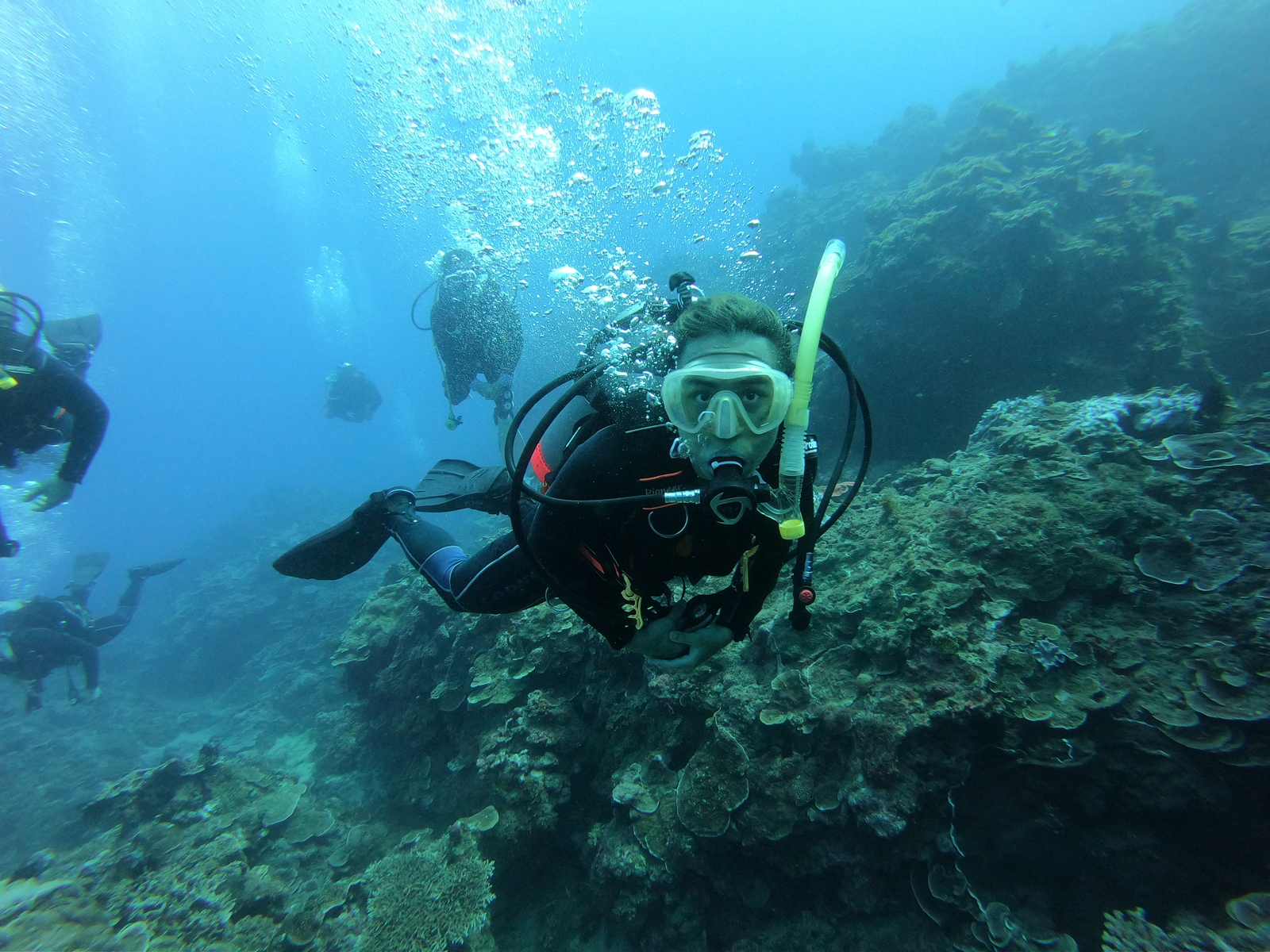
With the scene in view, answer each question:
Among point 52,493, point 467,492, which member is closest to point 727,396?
point 467,492

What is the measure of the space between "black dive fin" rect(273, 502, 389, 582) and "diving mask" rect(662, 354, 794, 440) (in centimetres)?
356

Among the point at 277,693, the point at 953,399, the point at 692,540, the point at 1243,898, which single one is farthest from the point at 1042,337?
the point at 277,693

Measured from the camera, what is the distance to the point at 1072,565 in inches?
162

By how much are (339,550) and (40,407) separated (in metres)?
5.04

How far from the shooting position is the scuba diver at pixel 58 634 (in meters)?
11.0

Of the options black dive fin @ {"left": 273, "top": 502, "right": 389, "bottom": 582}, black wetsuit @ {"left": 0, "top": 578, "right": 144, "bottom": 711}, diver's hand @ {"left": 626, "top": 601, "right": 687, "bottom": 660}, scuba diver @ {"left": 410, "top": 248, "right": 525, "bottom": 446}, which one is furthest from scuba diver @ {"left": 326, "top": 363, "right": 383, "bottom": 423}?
diver's hand @ {"left": 626, "top": 601, "right": 687, "bottom": 660}

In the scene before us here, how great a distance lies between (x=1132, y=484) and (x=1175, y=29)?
3025 centimetres

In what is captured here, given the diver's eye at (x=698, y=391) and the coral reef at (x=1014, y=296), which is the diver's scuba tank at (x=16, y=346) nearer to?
the diver's eye at (x=698, y=391)

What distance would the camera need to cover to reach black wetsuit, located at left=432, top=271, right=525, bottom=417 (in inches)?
370

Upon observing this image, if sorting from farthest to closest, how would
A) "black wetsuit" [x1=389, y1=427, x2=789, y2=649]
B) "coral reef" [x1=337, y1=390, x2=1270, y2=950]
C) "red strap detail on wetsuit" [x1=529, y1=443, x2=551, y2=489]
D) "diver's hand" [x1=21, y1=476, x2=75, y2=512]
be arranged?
"diver's hand" [x1=21, y1=476, x2=75, y2=512], "red strap detail on wetsuit" [x1=529, y1=443, x2=551, y2=489], "coral reef" [x1=337, y1=390, x2=1270, y2=950], "black wetsuit" [x1=389, y1=427, x2=789, y2=649]

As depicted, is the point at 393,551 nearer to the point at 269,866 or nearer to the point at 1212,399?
the point at 269,866

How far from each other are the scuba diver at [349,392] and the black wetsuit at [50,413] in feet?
67.3

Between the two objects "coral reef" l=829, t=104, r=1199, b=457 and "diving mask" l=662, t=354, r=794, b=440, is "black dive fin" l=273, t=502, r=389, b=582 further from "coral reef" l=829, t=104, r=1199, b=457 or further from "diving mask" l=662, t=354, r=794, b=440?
"coral reef" l=829, t=104, r=1199, b=457

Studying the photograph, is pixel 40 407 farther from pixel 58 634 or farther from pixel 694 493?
pixel 58 634
